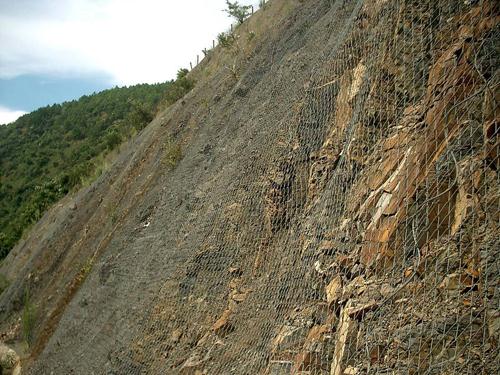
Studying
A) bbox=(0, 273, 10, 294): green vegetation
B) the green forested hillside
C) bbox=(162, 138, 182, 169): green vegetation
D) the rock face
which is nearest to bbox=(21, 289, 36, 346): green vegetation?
the rock face

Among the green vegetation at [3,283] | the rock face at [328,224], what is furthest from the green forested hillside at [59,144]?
the rock face at [328,224]

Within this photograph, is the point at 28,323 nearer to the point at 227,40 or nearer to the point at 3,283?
the point at 3,283

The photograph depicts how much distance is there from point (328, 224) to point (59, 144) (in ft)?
139

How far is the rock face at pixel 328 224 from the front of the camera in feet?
9.86

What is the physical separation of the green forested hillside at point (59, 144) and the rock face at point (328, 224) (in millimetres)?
9762

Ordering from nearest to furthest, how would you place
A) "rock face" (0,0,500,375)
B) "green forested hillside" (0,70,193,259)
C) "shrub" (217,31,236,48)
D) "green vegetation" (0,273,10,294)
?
"rock face" (0,0,500,375) < "shrub" (217,31,236,48) < "green vegetation" (0,273,10,294) < "green forested hillside" (0,70,193,259)

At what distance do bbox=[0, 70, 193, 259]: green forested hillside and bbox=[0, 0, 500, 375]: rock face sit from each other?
32.0 feet

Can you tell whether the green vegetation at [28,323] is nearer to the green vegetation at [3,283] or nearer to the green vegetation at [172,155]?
the green vegetation at [172,155]

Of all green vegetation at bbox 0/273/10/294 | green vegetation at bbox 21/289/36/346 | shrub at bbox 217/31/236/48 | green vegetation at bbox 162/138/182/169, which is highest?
shrub at bbox 217/31/236/48

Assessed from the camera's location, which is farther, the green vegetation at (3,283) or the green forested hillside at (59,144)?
the green forested hillside at (59,144)

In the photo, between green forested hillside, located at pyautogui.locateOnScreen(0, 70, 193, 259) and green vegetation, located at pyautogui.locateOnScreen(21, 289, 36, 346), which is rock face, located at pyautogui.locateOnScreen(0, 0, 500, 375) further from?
green forested hillside, located at pyautogui.locateOnScreen(0, 70, 193, 259)

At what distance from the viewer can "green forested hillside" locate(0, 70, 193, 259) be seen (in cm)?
2244

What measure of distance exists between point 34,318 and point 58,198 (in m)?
14.6

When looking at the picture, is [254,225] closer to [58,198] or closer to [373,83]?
[373,83]
